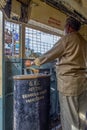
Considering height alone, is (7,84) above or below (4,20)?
below

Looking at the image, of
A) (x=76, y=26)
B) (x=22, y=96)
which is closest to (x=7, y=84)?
(x=22, y=96)

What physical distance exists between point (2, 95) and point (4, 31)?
82 cm

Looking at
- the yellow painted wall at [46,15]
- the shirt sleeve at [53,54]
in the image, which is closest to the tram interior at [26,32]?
the yellow painted wall at [46,15]

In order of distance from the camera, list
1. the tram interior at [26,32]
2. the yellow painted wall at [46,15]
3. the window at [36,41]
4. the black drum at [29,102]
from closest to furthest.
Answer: the black drum at [29,102], the tram interior at [26,32], the yellow painted wall at [46,15], the window at [36,41]

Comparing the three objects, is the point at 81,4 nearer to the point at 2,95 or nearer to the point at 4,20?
the point at 4,20

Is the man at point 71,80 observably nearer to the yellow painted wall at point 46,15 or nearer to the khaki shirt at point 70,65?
the khaki shirt at point 70,65

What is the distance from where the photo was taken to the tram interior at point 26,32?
2.89 metres

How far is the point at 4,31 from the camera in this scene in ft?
9.46

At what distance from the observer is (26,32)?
3.45 m

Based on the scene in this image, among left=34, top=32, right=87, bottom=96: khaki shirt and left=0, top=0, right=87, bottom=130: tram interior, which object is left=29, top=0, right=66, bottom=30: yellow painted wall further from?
→ left=34, top=32, right=87, bottom=96: khaki shirt

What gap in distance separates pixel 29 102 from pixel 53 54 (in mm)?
673

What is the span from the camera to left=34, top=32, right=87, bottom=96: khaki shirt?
9.59 feet

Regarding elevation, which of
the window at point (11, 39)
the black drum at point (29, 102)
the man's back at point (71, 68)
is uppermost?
the window at point (11, 39)

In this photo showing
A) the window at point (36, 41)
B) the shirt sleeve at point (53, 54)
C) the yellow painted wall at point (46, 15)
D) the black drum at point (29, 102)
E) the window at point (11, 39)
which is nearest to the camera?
the black drum at point (29, 102)
